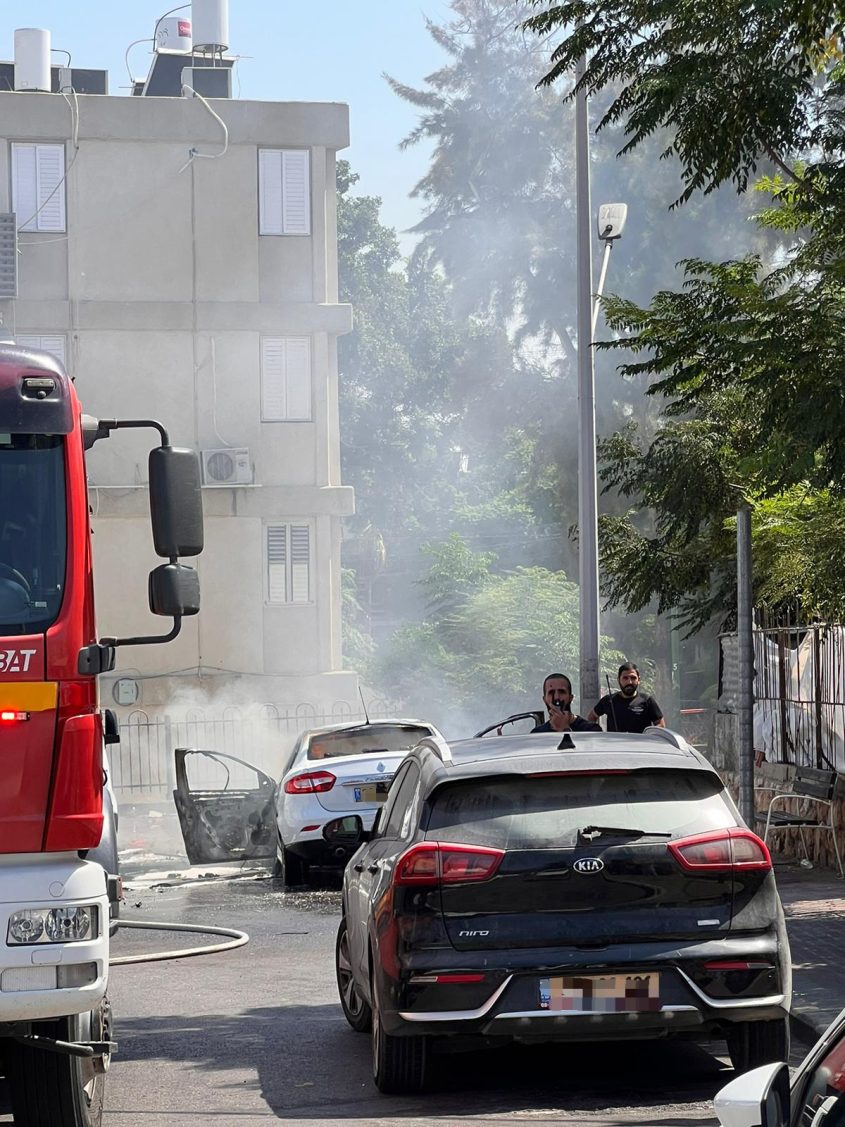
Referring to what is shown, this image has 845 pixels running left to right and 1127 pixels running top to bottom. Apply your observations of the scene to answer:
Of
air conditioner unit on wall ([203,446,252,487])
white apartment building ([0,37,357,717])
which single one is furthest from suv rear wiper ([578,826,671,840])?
air conditioner unit on wall ([203,446,252,487])

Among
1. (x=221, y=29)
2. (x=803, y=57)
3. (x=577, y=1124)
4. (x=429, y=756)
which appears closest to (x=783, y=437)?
(x=803, y=57)

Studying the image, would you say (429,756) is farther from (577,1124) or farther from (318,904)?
(318,904)

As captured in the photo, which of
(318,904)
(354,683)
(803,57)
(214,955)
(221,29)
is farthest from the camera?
(221,29)

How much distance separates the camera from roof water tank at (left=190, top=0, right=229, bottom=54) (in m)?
36.3

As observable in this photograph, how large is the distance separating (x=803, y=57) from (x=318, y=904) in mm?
8952

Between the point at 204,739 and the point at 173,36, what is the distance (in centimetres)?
1442

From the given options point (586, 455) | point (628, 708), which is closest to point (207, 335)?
point (586, 455)

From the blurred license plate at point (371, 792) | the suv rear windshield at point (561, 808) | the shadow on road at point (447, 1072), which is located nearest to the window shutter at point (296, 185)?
the blurred license plate at point (371, 792)

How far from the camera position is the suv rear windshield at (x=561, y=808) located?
7941 millimetres

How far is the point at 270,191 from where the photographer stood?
32969 millimetres

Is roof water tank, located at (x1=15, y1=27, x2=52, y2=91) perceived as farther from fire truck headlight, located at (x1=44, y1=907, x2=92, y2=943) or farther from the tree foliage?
fire truck headlight, located at (x1=44, y1=907, x2=92, y2=943)

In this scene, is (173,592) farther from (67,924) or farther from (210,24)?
(210,24)

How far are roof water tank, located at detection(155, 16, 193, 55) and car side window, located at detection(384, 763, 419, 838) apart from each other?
29322mm

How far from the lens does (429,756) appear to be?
8.73 meters
